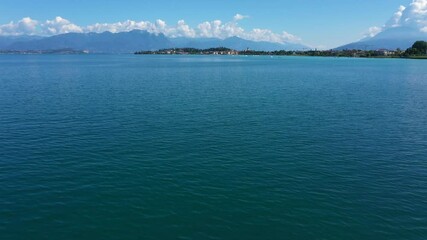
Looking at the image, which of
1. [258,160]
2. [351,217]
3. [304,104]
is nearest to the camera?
[351,217]

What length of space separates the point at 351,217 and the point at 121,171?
2421 centimetres

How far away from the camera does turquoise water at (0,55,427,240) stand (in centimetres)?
2833

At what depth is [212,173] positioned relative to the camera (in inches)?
1528

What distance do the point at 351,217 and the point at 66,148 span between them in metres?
36.4

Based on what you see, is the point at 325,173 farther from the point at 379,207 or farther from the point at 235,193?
the point at 235,193

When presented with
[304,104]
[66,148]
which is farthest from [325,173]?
[304,104]

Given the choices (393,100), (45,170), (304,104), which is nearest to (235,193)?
(45,170)

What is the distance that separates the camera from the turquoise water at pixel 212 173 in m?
28.3

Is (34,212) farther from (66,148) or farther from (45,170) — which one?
(66,148)

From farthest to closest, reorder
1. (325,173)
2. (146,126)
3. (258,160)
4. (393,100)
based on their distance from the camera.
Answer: (393,100)
(146,126)
(258,160)
(325,173)

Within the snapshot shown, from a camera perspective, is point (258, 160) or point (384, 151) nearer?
point (258, 160)

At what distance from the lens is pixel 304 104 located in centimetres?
8125

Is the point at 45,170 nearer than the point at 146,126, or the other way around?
the point at 45,170

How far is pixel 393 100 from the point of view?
8919cm
